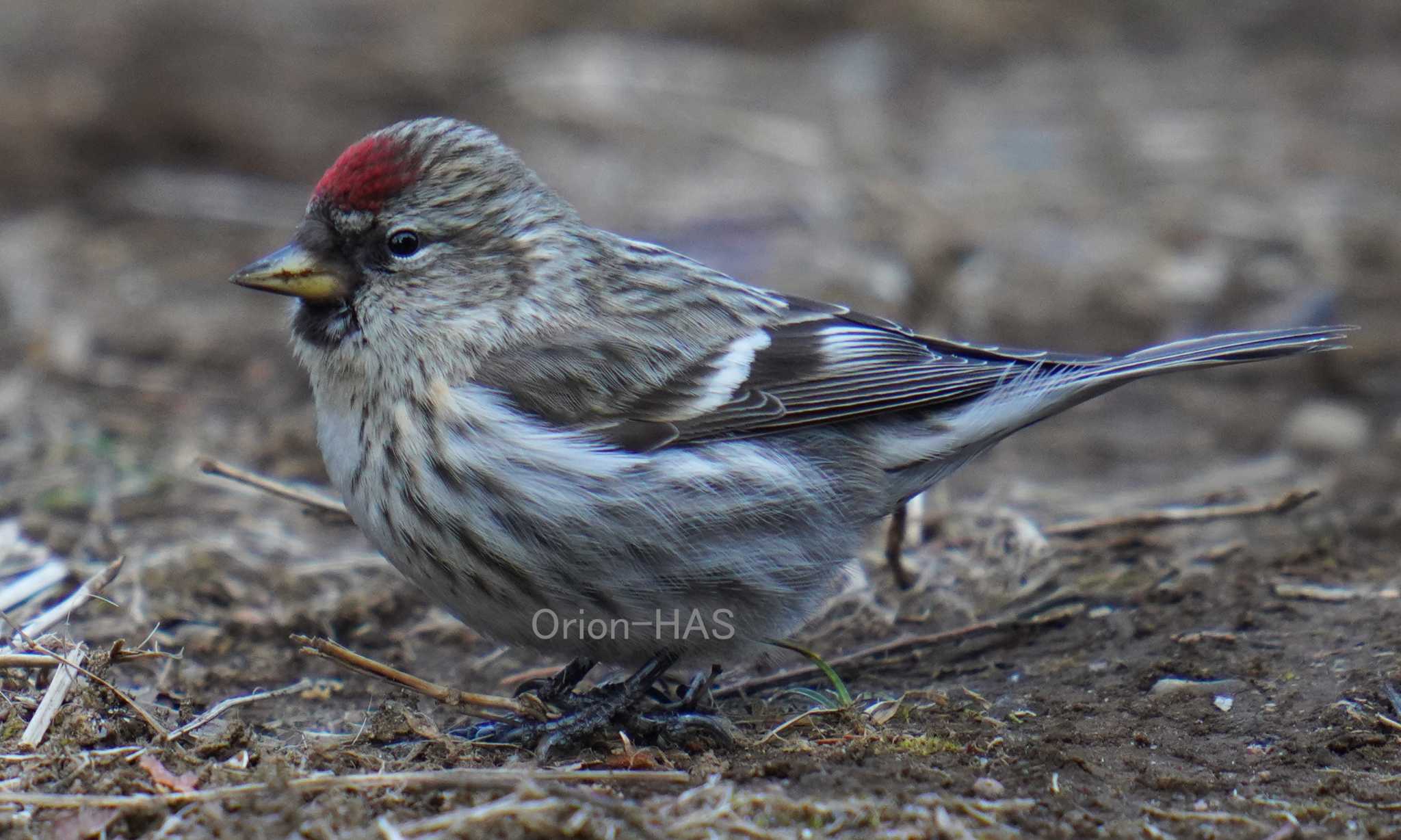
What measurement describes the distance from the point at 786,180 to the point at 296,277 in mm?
5214

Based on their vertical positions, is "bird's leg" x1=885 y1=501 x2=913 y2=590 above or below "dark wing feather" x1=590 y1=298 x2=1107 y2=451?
below

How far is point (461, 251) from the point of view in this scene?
13.7 feet

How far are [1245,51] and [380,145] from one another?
877cm

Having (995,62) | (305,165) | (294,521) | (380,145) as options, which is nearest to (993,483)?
(294,521)

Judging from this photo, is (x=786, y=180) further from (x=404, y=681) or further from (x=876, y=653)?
(x=404, y=681)

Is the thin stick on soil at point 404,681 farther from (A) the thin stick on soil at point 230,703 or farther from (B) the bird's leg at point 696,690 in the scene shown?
(B) the bird's leg at point 696,690

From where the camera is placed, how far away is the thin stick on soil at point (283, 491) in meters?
4.53

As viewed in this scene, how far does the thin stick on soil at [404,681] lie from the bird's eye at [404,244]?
3.50ft

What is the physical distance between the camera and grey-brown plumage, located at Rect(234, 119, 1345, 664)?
12.4 feet

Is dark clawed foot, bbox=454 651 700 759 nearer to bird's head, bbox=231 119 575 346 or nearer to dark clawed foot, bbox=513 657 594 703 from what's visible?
dark clawed foot, bbox=513 657 594 703

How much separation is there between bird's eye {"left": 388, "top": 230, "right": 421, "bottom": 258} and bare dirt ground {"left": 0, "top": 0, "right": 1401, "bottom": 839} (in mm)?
1221

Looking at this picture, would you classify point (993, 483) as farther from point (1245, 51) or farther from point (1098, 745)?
point (1245, 51)

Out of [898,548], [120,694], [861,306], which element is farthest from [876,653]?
[861,306]

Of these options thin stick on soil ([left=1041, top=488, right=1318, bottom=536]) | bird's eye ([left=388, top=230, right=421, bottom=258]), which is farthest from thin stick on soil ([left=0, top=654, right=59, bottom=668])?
thin stick on soil ([left=1041, top=488, right=1318, bottom=536])
